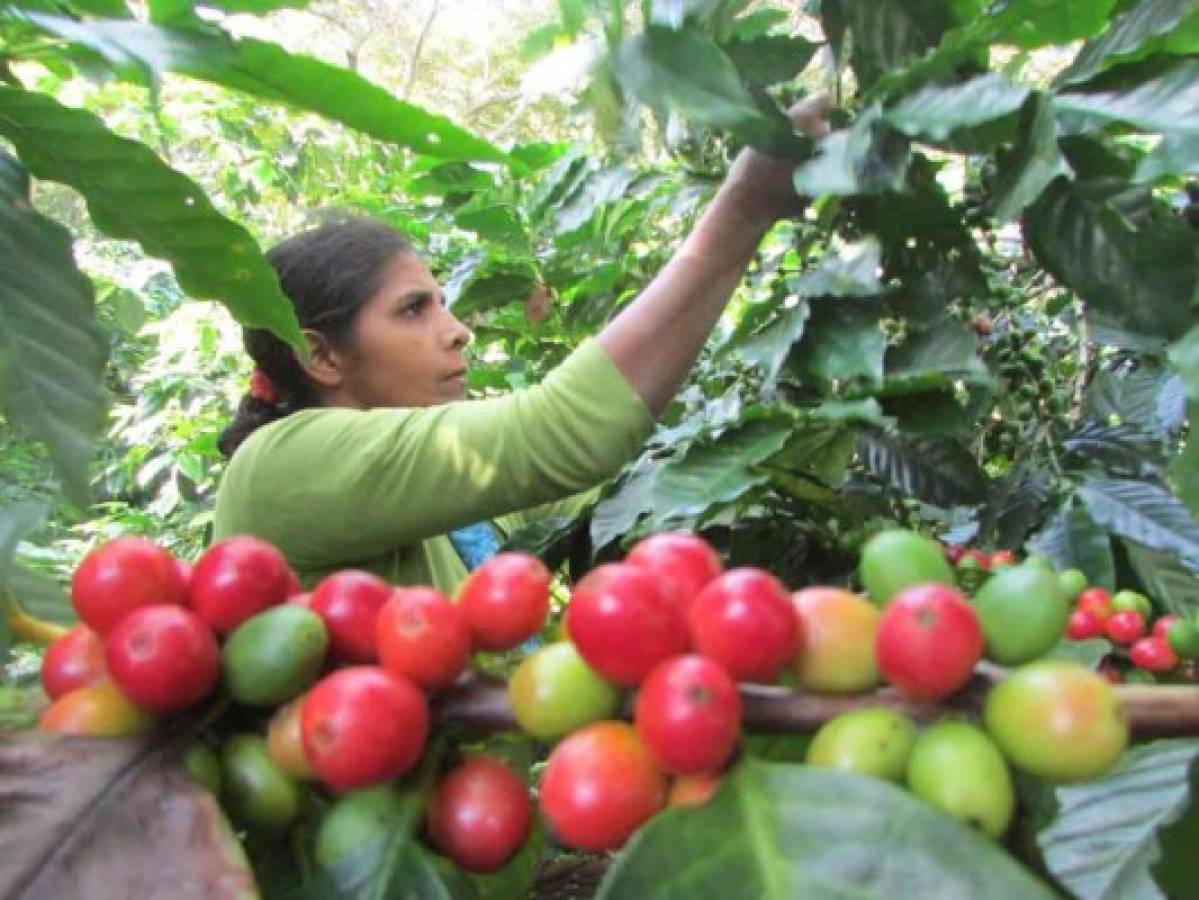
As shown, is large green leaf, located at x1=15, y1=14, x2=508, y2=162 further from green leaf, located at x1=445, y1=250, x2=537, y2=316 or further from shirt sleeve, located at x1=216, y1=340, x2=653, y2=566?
green leaf, located at x1=445, y1=250, x2=537, y2=316

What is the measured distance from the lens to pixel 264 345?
198 centimetres

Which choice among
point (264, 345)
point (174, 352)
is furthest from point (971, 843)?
point (174, 352)

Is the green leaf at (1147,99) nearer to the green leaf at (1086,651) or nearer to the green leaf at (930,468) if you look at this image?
the green leaf at (1086,651)

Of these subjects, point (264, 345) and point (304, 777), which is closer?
point (304, 777)

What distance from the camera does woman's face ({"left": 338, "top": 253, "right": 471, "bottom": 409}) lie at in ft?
6.34

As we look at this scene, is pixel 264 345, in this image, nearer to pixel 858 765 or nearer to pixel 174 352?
pixel 858 765

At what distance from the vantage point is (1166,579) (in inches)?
48.0

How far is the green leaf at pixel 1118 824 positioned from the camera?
599mm

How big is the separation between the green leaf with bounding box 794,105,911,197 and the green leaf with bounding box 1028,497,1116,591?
0.49m

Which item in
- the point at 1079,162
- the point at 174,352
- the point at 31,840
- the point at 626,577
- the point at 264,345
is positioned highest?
the point at 1079,162

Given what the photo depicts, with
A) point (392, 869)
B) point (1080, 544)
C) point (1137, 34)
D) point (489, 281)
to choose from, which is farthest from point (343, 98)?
point (489, 281)

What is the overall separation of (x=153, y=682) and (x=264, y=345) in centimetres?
156

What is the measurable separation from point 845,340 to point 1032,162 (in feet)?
0.89

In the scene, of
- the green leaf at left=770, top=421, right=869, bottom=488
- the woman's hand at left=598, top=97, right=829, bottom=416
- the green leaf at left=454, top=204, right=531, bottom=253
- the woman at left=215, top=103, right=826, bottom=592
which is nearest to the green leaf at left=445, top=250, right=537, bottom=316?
the green leaf at left=454, top=204, right=531, bottom=253
